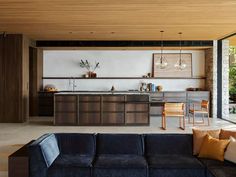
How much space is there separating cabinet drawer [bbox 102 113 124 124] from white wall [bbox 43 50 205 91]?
9.34 ft

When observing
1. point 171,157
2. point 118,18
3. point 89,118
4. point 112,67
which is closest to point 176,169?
point 171,157

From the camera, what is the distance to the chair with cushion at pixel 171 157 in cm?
369

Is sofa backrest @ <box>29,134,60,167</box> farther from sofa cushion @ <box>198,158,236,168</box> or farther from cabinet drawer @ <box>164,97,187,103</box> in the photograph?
cabinet drawer @ <box>164,97,187,103</box>

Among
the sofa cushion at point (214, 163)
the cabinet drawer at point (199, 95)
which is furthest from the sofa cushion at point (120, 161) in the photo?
the cabinet drawer at point (199, 95)

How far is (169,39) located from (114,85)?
111 inches

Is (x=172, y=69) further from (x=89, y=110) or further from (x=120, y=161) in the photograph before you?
(x=120, y=161)

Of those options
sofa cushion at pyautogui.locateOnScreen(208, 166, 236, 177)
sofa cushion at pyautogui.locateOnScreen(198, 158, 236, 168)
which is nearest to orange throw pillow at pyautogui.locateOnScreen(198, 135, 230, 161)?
sofa cushion at pyautogui.locateOnScreen(198, 158, 236, 168)

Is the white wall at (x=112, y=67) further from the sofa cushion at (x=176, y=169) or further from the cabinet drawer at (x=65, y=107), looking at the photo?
the sofa cushion at (x=176, y=169)

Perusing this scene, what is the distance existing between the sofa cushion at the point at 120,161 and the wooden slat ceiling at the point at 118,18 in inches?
121

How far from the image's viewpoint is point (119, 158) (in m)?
4.02

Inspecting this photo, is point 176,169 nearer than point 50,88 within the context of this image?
Yes

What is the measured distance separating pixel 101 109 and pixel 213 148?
522 cm

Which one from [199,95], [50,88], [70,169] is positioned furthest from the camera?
[50,88]

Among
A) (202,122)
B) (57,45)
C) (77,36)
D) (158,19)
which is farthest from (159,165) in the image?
(57,45)
